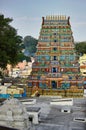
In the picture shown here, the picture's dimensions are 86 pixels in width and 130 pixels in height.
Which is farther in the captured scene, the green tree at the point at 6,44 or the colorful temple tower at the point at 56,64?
the colorful temple tower at the point at 56,64

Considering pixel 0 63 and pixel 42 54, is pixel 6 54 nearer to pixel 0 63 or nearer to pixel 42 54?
pixel 0 63

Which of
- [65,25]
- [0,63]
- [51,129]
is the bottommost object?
[51,129]

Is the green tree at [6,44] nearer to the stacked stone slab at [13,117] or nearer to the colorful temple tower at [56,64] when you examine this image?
the colorful temple tower at [56,64]

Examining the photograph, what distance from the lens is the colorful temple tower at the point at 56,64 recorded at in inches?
1740

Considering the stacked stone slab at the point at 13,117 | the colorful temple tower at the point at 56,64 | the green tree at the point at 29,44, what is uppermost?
the green tree at the point at 29,44

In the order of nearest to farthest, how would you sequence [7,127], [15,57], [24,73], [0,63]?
1. [7,127]
2. [0,63]
3. [15,57]
4. [24,73]

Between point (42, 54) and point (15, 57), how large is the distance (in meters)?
5.49

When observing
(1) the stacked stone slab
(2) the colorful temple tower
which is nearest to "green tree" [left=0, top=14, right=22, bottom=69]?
(2) the colorful temple tower

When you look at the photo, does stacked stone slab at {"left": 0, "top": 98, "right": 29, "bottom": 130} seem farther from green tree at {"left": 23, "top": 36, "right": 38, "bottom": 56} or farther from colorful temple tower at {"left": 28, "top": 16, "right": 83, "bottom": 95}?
green tree at {"left": 23, "top": 36, "right": 38, "bottom": 56}

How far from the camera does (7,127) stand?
18.7m

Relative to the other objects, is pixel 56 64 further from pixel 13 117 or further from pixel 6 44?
pixel 13 117

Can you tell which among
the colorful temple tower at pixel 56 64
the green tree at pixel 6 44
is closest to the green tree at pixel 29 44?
the colorful temple tower at pixel 56 64

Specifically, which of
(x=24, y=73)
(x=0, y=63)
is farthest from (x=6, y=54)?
(x=24, y=73)

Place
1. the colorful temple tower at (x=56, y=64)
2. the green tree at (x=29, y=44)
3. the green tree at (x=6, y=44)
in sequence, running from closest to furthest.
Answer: the green tree at (x=6, y=44)
the colorful temple tower at (x=56, y=64)
the green tree at (x=29, y=44)
